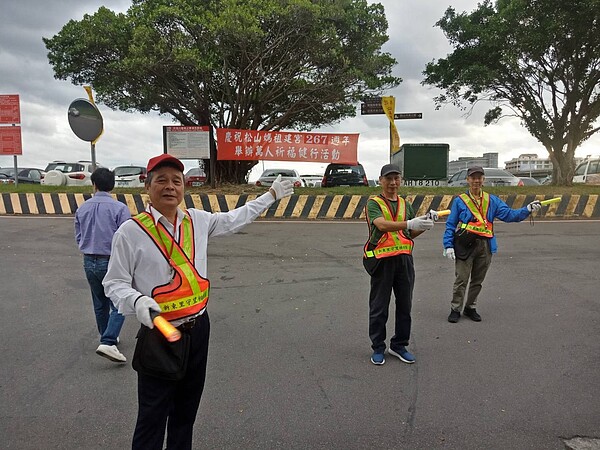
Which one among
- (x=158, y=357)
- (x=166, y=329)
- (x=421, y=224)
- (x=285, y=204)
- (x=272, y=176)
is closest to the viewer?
(x=166, y=329)

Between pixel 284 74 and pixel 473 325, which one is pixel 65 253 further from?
pixel 284 74

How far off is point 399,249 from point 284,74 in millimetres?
12930

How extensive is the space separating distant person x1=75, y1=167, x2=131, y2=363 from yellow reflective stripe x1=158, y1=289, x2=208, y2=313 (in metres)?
1.96

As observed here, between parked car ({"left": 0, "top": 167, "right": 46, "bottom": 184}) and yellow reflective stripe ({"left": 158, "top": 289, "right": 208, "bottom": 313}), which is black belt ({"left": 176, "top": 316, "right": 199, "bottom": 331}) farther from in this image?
parked car ({"left": 0, "top": 167, "right": 46, "bottom": 184})

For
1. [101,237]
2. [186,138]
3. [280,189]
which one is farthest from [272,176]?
[280,189]

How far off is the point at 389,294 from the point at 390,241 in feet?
1.59

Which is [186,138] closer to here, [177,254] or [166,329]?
[177,254]

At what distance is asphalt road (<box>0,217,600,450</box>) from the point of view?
9.42ft

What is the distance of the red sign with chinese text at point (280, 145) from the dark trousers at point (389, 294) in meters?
11.7

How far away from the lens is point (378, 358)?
3.88 metres

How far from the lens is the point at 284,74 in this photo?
1544 centimetres

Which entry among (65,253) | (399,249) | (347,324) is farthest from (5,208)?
(399,249)

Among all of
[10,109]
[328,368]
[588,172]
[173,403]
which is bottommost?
[328,368]

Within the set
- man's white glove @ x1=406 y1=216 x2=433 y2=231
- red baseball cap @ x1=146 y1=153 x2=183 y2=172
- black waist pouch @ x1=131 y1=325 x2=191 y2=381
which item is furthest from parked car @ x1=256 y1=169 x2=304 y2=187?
black waist pouch @ x1=131 y1=325 x2=191 y2=381
